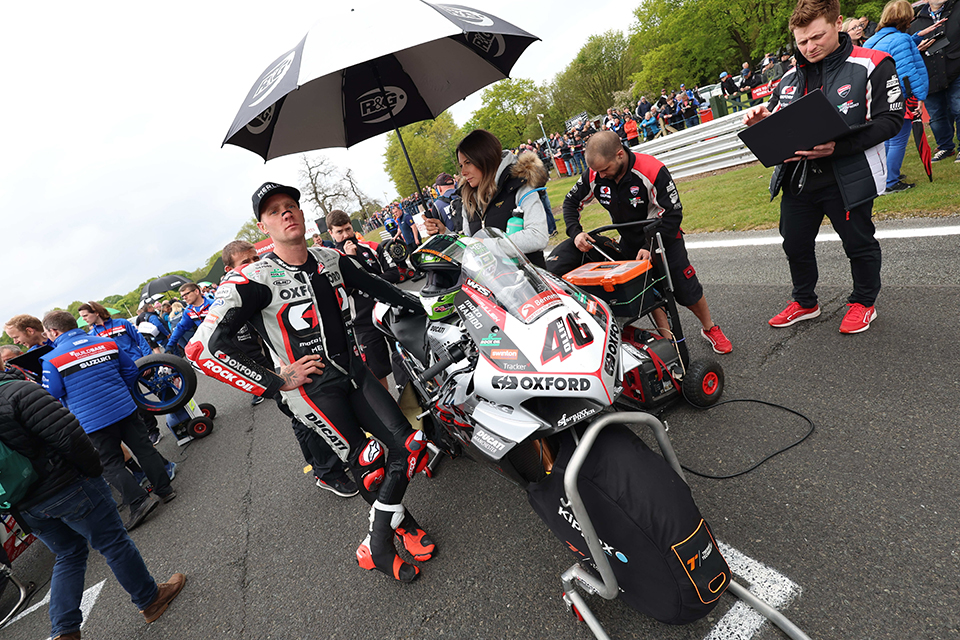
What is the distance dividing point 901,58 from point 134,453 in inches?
373

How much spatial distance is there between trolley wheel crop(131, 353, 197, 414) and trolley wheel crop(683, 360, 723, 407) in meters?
5.14

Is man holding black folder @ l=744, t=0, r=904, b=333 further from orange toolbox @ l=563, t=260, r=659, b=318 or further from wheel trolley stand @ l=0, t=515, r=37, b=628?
wheel trolley stand @ l=0, t=515, r=37, b=628

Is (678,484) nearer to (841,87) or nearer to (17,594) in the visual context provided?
(841,87)

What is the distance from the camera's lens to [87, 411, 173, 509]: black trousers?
455 cm

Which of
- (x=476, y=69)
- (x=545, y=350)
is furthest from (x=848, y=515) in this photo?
(x=476, y=69)

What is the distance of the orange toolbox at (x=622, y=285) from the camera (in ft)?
9.12

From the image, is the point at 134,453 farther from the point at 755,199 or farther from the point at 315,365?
the point at 755,199

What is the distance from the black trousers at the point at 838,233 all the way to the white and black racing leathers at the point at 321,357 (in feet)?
11.2

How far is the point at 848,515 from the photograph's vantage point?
220cm

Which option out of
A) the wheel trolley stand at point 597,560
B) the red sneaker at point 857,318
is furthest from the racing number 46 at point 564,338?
the red sneaker at point 857,318

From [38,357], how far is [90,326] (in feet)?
7.22

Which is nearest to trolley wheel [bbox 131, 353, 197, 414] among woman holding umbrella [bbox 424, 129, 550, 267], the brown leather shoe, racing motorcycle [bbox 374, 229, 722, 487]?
the brown leather shoe

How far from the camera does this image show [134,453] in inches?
188

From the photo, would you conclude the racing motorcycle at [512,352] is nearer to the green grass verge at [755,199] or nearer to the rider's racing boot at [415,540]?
the rider's racing boot at [415,540]
